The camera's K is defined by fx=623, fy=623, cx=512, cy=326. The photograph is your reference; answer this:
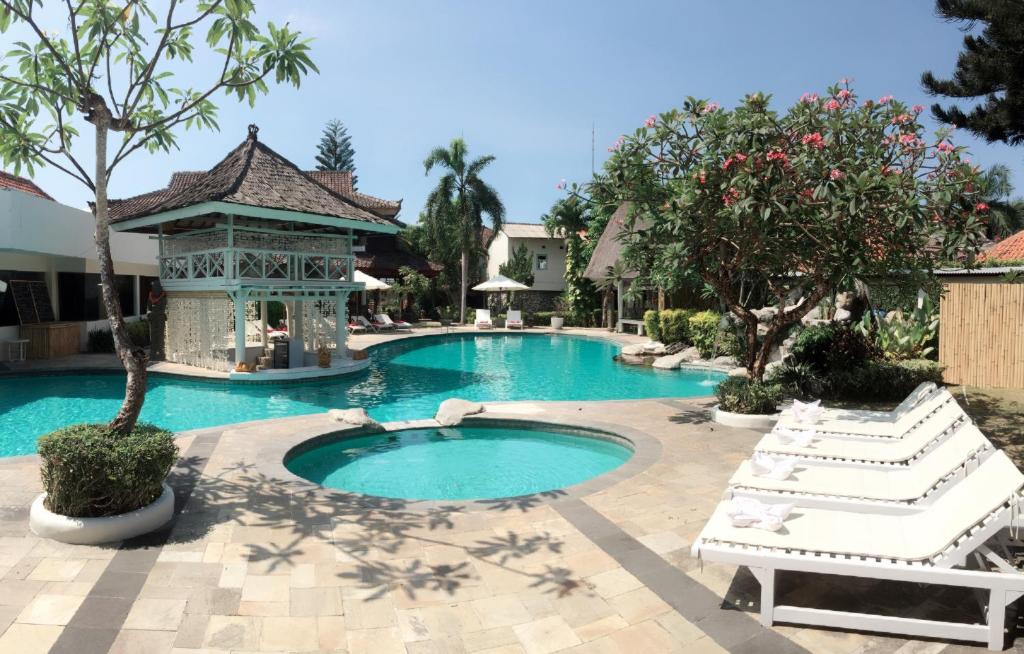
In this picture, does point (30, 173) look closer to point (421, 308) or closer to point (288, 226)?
point (288, 226)

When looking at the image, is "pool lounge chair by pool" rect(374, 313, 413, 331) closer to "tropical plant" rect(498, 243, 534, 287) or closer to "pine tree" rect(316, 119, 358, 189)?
"tropical plant" rect(498, 243, 534, 287)

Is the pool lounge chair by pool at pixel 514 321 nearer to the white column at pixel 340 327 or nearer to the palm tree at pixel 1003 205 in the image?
the white column at pixel 340 327

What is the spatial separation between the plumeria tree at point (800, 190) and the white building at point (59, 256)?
13.4m

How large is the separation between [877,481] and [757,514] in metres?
1.79

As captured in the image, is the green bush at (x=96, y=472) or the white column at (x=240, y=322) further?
the white column at (x=240, y=322)

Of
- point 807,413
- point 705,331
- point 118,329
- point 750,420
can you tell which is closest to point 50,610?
point 118,329

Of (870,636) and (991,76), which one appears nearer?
(870,636)

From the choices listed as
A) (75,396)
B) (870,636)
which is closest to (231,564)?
(870,636)

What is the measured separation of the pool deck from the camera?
3.50 m

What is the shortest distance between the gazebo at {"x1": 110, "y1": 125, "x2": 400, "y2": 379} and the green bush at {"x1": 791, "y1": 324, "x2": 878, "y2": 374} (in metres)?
10.6

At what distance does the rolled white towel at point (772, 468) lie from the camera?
5121mm

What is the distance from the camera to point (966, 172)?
7.73 m

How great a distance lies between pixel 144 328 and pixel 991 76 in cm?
2086

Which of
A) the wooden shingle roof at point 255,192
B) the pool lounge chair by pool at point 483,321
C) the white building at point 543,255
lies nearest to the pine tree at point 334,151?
the white building at point 543,255
